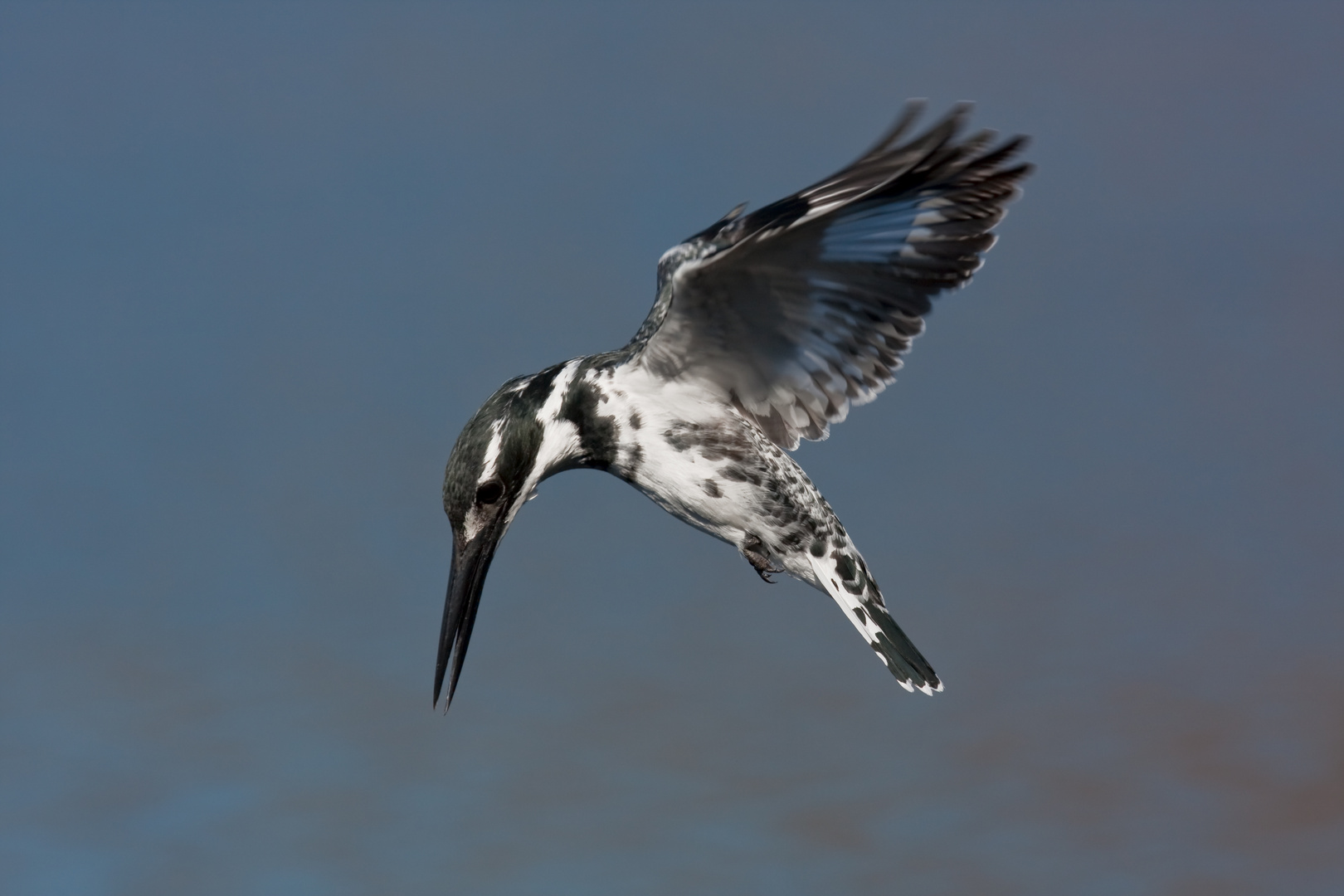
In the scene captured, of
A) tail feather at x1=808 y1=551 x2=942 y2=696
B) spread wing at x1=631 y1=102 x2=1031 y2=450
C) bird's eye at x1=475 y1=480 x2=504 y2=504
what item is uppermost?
spread wing at x1=631 y1=102 x2=1031 y2=450

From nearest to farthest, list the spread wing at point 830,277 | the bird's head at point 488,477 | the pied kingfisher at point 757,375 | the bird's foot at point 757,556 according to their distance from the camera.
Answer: the spread wing at point 830,277
the pied kingfisher at point 757,375
the bird's head at point 488,477
the bird's foot at point 757,556

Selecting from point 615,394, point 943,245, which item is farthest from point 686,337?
point 943,245

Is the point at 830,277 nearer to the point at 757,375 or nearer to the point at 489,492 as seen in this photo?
the point at 757,375

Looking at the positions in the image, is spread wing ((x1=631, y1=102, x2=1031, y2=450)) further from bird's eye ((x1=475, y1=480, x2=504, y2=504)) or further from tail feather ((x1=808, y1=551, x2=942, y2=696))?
bird's eye ((x1=475, y1=480, x2=504, y2=504))

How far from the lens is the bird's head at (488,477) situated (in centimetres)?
481

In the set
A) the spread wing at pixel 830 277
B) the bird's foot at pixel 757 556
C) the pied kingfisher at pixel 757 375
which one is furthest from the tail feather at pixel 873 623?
the spread wing at pixel 830 277

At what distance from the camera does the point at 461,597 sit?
5.21 m

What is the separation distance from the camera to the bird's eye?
484 centimetres

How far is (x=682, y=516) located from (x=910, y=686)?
1184 millimetres

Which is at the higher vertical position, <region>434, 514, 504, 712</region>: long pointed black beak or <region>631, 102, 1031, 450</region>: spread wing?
<region>631, 102, 1031, 450</region>: spread wing

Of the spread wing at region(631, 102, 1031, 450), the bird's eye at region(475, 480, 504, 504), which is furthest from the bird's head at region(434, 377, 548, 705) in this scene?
the spread wing at region(631, 102, 1031, 450)

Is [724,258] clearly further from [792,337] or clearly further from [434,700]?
[434,700]

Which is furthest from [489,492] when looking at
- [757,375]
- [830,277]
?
[830,277]

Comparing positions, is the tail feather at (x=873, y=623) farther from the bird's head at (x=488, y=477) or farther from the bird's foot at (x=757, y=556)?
the bird's head at (x=488, y=477)
